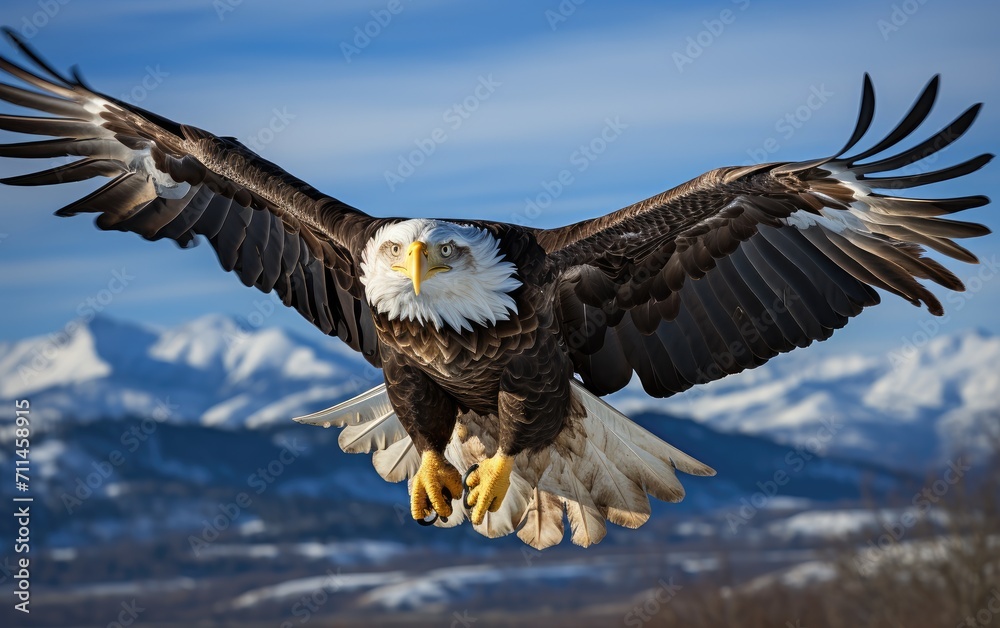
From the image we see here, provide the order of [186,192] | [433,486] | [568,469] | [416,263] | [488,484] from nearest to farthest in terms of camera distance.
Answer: [416,263], [488,484], [433,486], [568,469], [186,192]

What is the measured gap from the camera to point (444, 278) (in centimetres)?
536

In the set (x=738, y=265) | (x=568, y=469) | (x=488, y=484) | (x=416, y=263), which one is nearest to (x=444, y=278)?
(x=416, y=263)

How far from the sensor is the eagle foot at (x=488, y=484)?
587cm

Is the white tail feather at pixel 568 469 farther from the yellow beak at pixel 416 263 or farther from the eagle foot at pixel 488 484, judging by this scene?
the yellow beak at pixel 416 263

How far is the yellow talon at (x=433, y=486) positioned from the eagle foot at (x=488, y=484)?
11 cm

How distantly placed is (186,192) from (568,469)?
8.04 feet

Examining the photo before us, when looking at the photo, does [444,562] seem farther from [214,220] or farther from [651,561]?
[214,220]

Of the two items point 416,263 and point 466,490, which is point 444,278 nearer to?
point 416,263

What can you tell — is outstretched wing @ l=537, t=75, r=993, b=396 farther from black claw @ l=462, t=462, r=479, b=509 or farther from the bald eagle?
black claw @ l=462, t=462, r=479, b=509

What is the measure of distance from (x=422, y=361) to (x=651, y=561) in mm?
143648

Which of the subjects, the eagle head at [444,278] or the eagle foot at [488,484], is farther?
the eagle foot at [488,484]

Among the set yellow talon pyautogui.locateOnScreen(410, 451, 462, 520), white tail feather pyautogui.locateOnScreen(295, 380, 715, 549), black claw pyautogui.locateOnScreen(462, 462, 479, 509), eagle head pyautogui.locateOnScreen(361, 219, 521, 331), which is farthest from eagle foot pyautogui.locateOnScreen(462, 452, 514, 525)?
eagle head pyautogui.locateOnScreen(361, 219, 521, 331)

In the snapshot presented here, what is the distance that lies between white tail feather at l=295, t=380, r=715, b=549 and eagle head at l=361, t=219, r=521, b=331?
98cm

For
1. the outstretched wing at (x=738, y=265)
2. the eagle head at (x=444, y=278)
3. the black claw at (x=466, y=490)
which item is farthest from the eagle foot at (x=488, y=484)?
the eagle head at (x=444, y=278)
